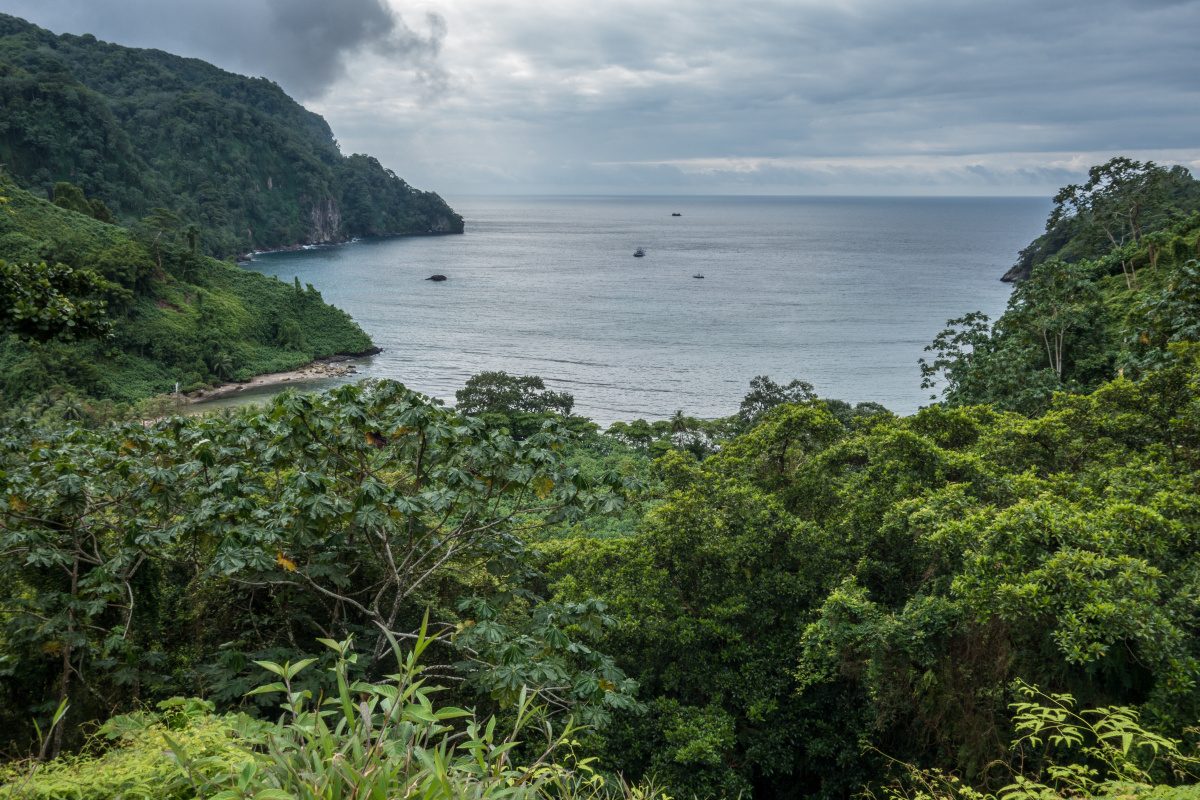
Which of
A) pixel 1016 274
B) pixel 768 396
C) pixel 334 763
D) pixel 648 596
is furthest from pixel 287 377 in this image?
pixel 1016 274

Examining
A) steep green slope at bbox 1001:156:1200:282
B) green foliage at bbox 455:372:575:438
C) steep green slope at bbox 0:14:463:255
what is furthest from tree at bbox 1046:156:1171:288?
steep green slope at bbox 0:14:463:255

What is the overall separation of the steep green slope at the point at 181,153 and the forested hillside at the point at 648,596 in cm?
10703

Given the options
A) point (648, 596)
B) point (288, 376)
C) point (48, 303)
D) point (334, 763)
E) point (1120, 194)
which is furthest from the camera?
point (288, 376)

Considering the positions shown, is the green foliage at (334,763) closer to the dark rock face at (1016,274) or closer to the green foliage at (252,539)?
the green foliage at (252,539)

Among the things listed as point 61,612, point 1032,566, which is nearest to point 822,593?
point 1032,566

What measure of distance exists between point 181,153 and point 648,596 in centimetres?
14844

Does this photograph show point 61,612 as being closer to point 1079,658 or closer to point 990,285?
point 1079,658

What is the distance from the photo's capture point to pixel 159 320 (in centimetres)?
5369

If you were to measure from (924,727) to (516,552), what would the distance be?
4.28 metres

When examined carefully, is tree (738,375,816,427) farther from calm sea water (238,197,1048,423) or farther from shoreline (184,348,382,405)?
shoreline (184,348,382,405)

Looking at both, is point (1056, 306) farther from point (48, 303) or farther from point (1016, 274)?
point (1016, 274)

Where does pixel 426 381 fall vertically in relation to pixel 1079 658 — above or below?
below

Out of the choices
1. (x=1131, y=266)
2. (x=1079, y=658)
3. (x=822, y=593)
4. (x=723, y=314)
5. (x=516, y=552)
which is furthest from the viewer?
(x=723, y=314)

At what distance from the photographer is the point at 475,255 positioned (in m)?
→ 127
